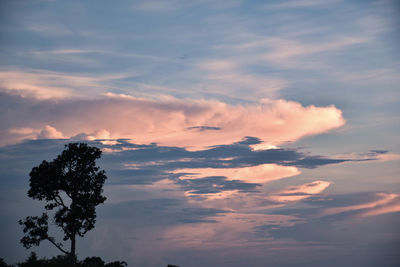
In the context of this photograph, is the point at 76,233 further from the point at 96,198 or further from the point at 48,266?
the point at 48,266

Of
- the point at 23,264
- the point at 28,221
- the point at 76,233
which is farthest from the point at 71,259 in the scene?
the point at 23,264

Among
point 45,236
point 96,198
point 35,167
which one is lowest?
point 45,236

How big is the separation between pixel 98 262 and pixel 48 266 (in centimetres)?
920

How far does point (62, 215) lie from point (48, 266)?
1274 centimetres

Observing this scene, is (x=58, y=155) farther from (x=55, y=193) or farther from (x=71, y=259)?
(x=71, y=259)

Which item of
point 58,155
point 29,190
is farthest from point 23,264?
point 58,155

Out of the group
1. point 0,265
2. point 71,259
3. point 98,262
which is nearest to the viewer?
point 71,259

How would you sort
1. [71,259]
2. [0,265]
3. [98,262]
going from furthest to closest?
[98,262]
[0,265]
[71,259]

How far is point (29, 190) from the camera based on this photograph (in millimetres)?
64688

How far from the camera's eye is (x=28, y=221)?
64.8 meters

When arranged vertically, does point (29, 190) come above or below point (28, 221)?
above

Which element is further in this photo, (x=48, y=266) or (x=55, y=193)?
(x=48, y=266)

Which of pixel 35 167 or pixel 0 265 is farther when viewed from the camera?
pixel 0 265

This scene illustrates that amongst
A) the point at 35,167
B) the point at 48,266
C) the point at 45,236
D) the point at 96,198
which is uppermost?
the point at 35,167
